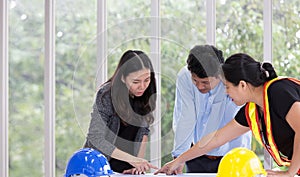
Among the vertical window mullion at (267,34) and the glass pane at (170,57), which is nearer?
the glass pane at (170,57)

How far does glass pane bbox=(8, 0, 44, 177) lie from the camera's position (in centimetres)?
330

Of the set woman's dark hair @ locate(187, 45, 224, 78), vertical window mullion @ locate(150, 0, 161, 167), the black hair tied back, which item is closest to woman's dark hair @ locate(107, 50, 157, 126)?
vertical window mullion @ locate(150, 0, 161, 167)

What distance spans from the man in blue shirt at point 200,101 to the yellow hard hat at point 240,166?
0.39 m

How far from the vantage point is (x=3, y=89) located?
10.8ft

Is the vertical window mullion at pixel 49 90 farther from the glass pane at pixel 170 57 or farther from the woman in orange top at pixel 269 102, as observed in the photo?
the woman in orange top at pixel 269 102

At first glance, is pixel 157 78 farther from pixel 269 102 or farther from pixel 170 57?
pixel 269 102

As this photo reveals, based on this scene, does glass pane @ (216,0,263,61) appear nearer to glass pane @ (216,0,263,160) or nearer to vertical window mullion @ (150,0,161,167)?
glass pane @ (216,0,263,160)

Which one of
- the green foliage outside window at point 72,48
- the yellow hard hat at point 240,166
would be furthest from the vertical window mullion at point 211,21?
the yellow hard hat at point 240,166

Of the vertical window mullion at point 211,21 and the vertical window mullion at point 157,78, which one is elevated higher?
the vertical window mullion at point 211,21

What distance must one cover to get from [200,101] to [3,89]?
1.39 meters

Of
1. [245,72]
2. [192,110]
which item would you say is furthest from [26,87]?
[245,72]

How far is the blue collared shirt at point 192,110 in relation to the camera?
2324 mm

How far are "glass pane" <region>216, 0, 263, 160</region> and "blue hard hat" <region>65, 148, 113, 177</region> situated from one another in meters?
1.18

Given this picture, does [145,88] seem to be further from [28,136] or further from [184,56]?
[28,136]
